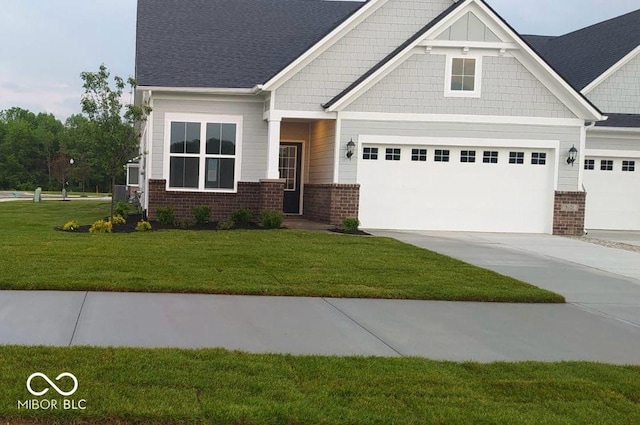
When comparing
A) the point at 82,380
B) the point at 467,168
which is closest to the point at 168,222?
the point at 467,168

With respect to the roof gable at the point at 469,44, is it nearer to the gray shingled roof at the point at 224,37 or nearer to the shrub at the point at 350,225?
the gray shingled roof at the point at 224,37

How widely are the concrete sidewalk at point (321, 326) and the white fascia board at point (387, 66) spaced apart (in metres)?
9.83

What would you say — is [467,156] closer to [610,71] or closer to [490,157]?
[490,157]

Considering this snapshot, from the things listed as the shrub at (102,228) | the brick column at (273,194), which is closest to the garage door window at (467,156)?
the brick column at (273,194)

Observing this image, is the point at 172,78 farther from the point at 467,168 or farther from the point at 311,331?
the point at 311,331

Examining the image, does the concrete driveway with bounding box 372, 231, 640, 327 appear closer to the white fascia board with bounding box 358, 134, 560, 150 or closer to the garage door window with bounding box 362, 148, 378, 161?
the garage door window with bounding box 362, 148, 378, 161

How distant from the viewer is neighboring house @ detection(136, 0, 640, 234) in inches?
706

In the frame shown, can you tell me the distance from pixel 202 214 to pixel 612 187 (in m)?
13.5

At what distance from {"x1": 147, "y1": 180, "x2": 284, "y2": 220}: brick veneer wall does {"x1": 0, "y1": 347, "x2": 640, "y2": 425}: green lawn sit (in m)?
13.0

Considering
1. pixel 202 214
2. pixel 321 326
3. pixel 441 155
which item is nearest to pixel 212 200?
pixel 202 214

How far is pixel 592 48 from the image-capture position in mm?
24406

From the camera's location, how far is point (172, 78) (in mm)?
18578

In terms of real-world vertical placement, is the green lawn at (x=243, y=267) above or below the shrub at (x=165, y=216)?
below

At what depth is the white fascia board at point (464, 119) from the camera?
58.7 ft
